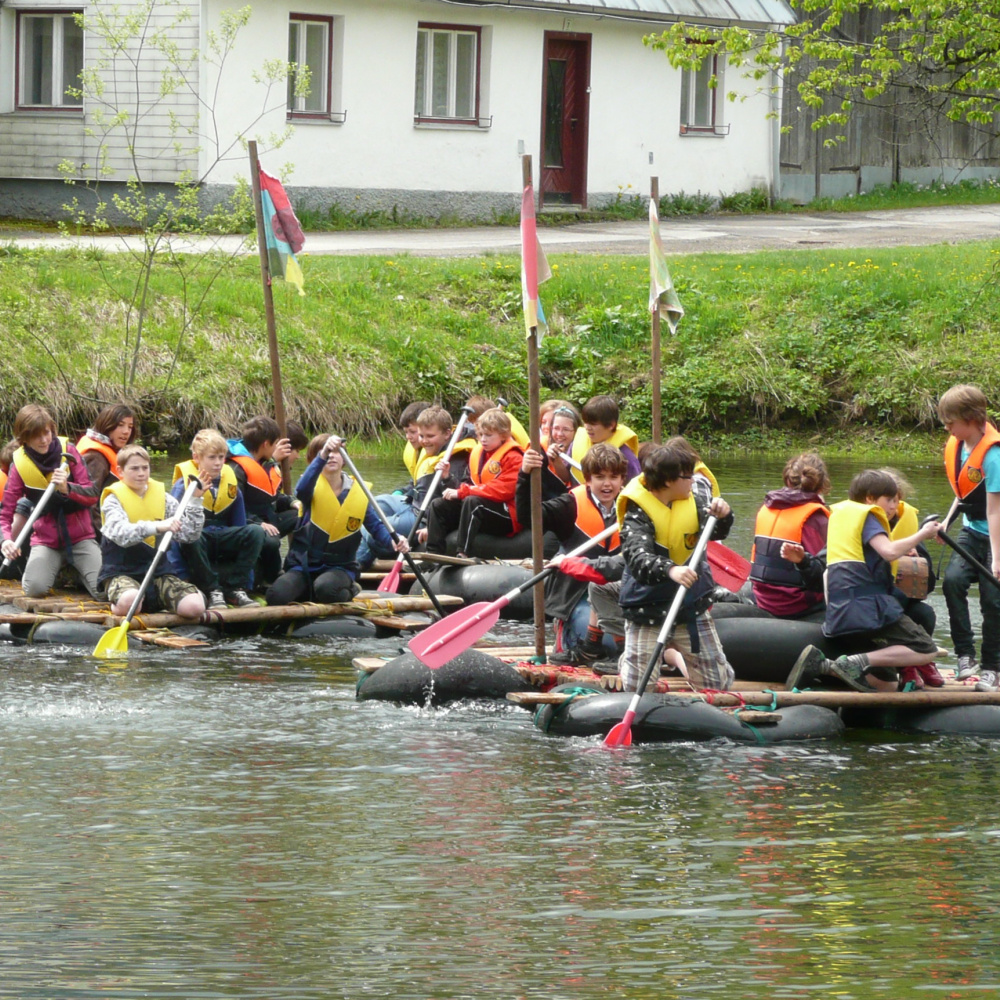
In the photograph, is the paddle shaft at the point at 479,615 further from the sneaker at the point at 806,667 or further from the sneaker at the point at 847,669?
the sneaker at the point at 847,669

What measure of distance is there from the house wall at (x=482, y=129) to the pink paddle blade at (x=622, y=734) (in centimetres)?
1697

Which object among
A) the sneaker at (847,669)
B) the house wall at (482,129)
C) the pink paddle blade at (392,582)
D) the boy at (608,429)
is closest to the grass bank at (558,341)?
the house wall at (482,129)

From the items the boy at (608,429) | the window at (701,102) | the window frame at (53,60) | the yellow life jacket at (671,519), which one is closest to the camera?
the yellow life jacket at (671,519)

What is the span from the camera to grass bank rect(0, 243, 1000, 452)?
19.3m

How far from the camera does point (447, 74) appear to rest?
27.0m

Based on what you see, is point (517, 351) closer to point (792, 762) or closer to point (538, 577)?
point (538, 577)

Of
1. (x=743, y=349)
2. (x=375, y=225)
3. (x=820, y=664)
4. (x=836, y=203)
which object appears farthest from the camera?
(x=836, y=203)

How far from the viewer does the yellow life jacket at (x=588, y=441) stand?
1162 centimetres

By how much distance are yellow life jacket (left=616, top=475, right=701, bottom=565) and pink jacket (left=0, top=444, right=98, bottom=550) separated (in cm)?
412

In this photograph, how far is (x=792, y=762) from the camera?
8203 millimetres

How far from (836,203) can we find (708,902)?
26.0 meters

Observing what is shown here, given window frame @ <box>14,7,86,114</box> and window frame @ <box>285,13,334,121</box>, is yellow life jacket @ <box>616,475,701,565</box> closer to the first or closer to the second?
window frame @ <box>285,13,334,121</box>

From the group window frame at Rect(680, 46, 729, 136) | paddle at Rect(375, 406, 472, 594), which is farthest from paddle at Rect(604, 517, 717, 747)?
window frame at Rect(680, 46, 729, 136)

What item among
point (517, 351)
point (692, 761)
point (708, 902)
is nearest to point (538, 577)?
point (692, 761)
